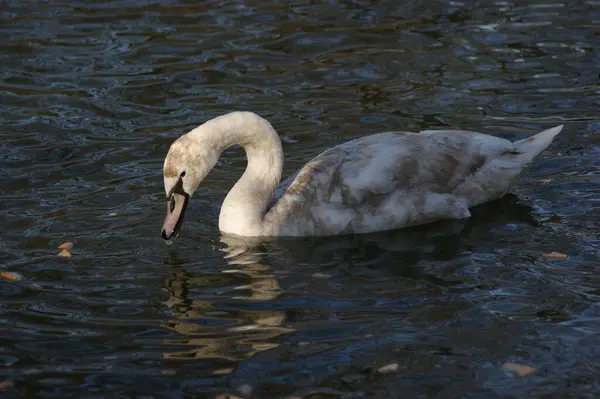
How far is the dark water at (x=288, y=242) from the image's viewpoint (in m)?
7.45

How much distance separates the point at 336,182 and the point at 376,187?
34 cm

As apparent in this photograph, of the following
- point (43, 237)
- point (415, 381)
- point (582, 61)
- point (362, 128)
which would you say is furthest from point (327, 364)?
point (582, 61)

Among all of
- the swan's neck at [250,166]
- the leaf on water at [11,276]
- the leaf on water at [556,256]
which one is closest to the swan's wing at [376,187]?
the swan's neck at [250,166]

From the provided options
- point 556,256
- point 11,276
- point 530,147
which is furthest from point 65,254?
A: point 530,147

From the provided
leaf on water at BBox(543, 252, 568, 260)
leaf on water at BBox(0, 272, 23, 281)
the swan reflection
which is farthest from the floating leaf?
leaf on water at BBox(543, 252, 568, 260)

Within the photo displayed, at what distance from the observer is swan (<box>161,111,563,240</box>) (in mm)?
9609

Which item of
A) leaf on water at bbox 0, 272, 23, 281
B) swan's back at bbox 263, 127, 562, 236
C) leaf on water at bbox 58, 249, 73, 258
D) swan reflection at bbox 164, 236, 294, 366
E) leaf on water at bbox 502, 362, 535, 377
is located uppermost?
swan's back at bbox 263, 127, 562, 236

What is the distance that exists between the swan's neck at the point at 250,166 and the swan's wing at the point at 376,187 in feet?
0.49

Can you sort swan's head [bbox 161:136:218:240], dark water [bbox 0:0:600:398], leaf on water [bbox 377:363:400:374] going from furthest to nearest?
swan's head [bbox 161:136:218:240] → dark water [bbox 0:0:600:398] → leaf on water [bbox 377:363:400:374]

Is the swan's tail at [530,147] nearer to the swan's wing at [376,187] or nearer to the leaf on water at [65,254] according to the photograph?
the swan's wing at [376,187]

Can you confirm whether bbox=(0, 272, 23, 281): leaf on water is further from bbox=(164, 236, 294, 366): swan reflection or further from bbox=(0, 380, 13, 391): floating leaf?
bbox=(0, 380, 13, 391): floating leaf

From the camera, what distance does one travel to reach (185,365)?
7.49 metres

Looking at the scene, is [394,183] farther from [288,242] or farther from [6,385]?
[6,385]

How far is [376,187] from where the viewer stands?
10.1 meters
